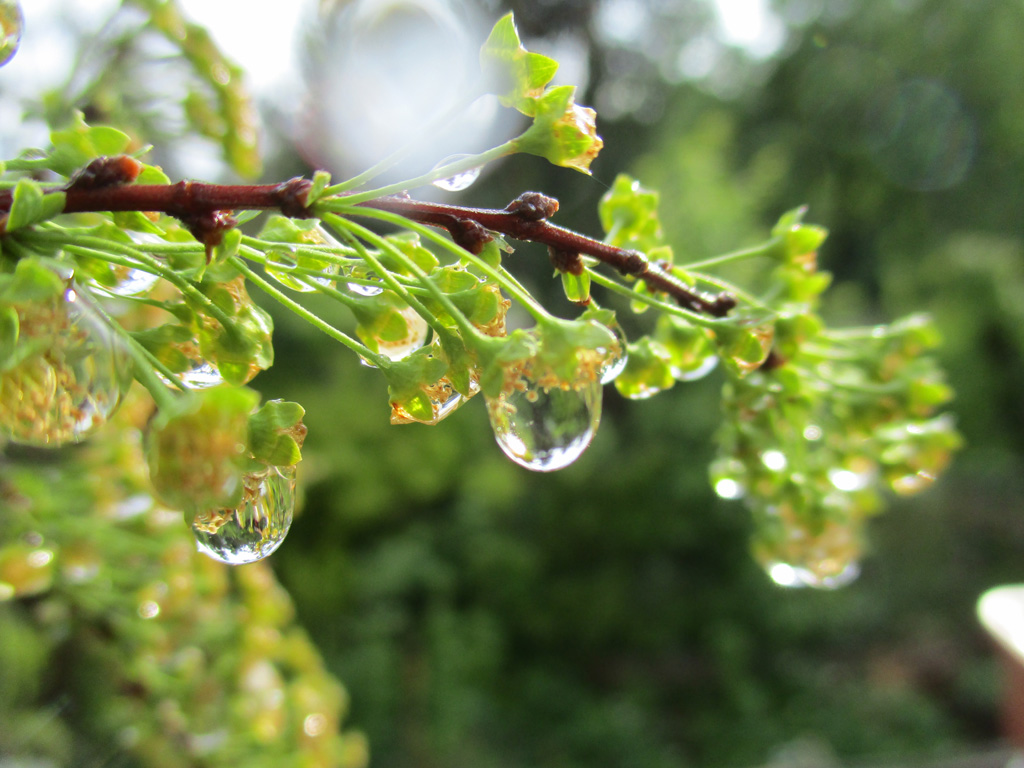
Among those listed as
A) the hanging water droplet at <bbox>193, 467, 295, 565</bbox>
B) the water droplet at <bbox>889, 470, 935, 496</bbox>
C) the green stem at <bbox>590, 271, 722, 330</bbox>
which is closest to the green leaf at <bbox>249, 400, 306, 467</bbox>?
the hanging water droplet at <bbox>193, 467, 295, 565</bbox>

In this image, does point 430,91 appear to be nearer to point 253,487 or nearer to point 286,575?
point 286,575

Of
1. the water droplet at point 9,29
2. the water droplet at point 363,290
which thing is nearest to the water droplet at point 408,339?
the water droplet at point 363,290

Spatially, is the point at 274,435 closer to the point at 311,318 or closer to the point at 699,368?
the point at 311,318

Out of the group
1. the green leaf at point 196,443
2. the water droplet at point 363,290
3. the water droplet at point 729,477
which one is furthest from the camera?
the water droplet at point 729,477

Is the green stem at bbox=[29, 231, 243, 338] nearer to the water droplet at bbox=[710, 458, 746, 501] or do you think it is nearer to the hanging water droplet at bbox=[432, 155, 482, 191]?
the hanging water droplet at bbox=[432, 155, 482, 191]

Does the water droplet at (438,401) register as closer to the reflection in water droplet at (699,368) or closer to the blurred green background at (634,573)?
the reflection in water droplet at (699,368)
